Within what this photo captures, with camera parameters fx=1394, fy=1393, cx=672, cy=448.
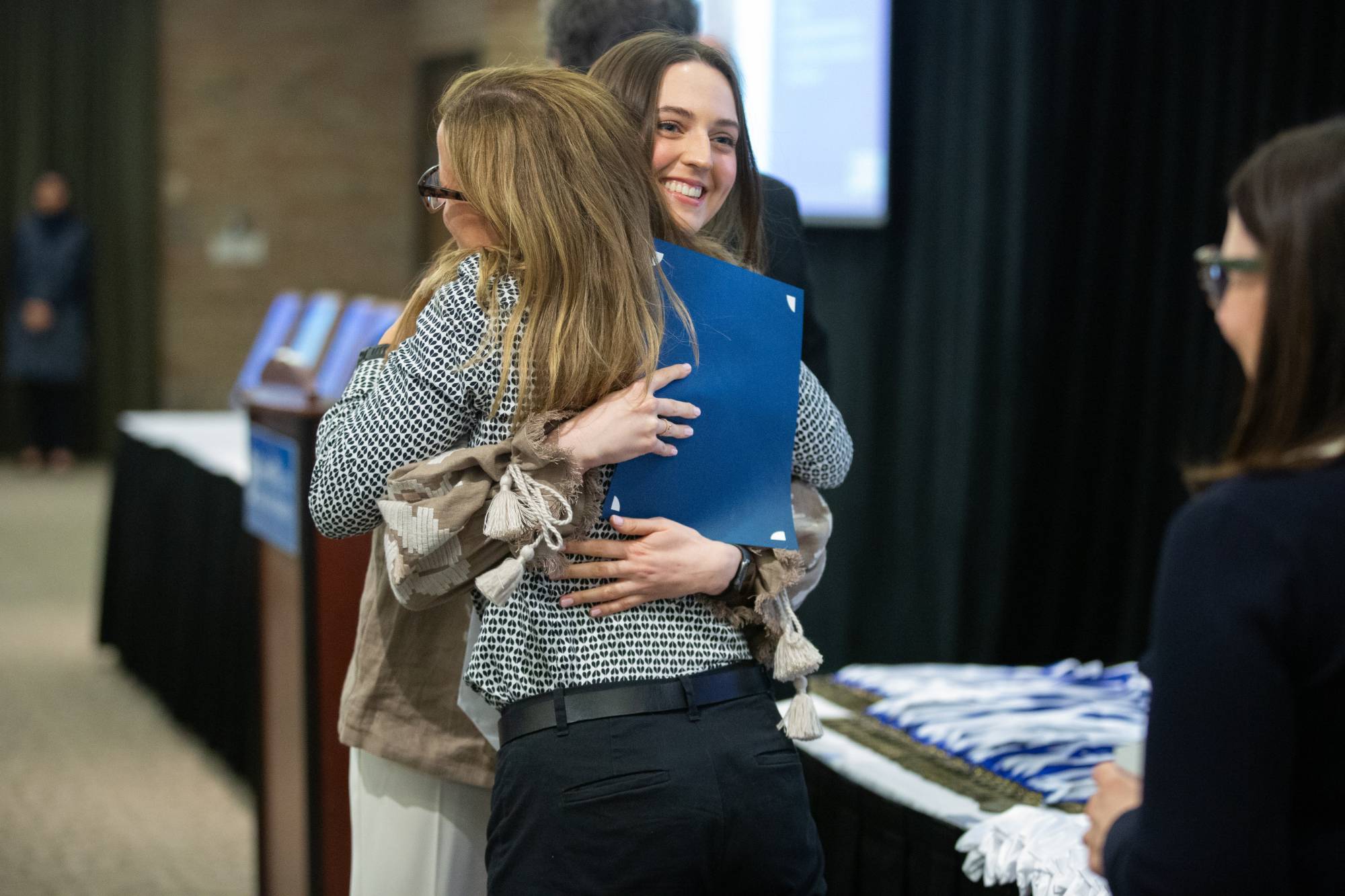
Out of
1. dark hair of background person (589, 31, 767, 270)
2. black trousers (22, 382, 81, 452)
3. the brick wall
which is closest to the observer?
dark hair of background person (589, 31, 767, 270)

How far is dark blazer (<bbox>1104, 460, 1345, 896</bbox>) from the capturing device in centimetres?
81

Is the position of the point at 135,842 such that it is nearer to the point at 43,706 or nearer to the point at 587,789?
the point at 43,706

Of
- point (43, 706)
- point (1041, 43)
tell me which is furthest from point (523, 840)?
point (43, 706)

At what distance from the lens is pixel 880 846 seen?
1.80 metres

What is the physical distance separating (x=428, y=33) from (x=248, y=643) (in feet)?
22.9

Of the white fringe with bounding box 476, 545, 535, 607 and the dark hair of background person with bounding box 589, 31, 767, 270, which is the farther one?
the dark hair of background person with bounding box 589, 31, 767, 270

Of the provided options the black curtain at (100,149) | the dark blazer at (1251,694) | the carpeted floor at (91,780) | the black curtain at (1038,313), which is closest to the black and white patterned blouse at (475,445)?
the dark blazer at (1251,694)

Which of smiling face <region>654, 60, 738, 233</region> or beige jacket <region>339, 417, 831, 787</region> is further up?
smiling face <region>654, 60, 738, 233</region>

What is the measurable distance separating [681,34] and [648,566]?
78cm

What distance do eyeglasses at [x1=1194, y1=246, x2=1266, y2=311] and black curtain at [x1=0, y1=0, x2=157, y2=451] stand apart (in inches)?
367

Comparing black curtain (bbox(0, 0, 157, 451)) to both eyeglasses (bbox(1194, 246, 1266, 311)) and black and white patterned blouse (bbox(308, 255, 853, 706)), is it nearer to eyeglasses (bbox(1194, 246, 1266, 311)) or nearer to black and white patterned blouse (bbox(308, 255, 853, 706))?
black and white patterned blouse (bbox(308, 255, 853, 706))

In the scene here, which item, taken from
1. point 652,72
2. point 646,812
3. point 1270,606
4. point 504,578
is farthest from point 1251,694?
point 652,72

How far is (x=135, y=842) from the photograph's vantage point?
3139 millimetres

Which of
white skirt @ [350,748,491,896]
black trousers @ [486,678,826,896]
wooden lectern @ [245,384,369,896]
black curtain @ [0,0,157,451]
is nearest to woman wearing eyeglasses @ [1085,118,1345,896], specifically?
black trousers @ [486,678,826,896]
